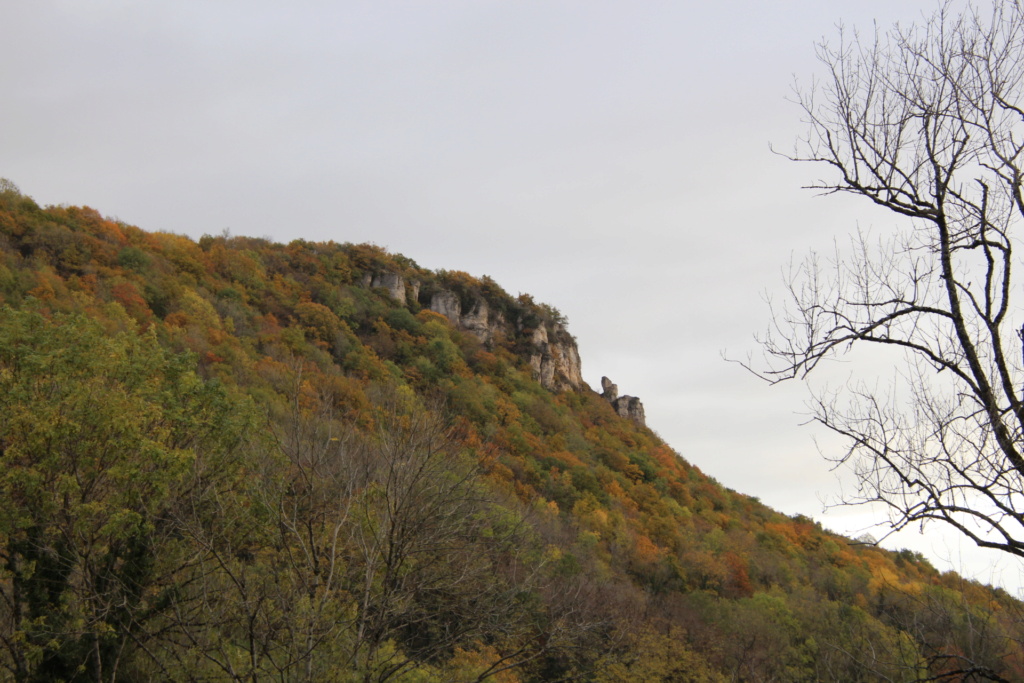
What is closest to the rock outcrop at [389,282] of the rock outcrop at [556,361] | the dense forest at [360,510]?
the dense forest at [360,510]

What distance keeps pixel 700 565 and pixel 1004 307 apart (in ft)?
137

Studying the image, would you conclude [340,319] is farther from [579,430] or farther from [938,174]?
[938,174]

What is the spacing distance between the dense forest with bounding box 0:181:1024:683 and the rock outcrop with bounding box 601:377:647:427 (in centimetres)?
207

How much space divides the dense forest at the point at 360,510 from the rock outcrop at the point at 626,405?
207 cm

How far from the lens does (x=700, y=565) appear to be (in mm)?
42875

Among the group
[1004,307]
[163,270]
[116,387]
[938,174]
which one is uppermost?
[163,270]

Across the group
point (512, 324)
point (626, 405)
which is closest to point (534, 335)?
point (512, 324)

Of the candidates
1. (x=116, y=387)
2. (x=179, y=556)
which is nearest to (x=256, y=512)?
(x=179, y=556)

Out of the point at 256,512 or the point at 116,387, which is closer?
the point at 256,512

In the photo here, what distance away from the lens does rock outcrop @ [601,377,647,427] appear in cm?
8325

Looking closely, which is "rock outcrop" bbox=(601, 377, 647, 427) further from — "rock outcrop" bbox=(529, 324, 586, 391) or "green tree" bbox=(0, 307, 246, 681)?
"green tree" bbox=(0, 307, 246, 681)

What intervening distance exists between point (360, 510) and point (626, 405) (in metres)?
75.6

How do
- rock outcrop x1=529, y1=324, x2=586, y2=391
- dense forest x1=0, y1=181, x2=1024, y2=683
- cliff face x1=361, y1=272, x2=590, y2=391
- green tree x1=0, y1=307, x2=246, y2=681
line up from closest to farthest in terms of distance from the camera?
dense forest x1=0, y1=181, x2=1024, y2=683
green tree x1=0, y1=307, x2=246, y2=681
rock outcrop x1=529, y1=324, x2=586, y2=391
cliff face x1=361, y1=272, x2=590, y2=391

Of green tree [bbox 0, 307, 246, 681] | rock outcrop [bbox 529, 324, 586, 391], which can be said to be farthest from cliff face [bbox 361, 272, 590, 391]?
green tree [bbox 0, 307, 246, 681]
